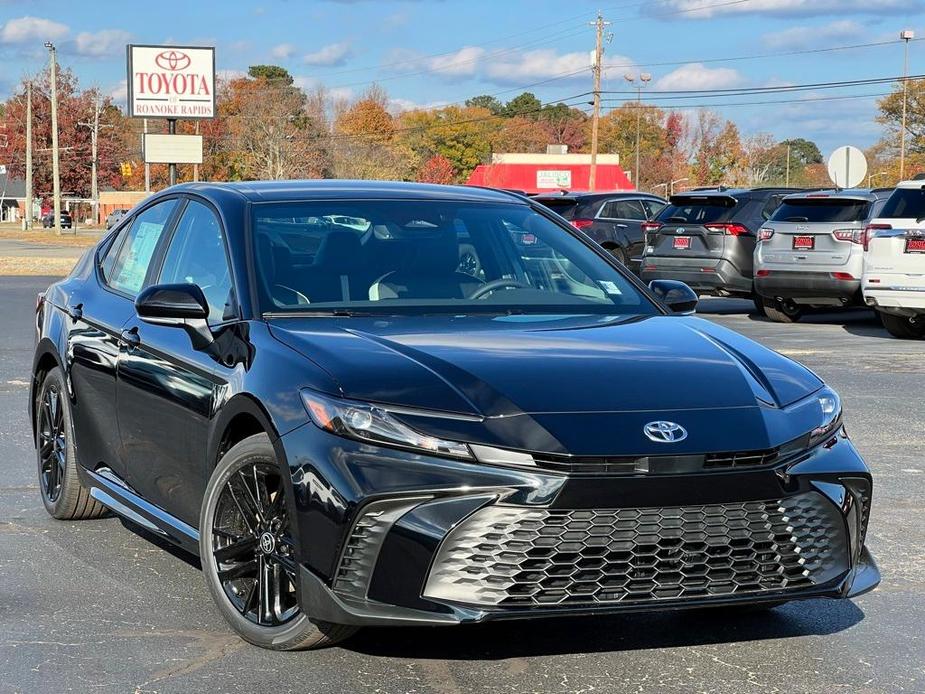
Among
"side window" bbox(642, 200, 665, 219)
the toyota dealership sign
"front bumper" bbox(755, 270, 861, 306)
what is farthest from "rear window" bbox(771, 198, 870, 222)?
the toyota dealership sign

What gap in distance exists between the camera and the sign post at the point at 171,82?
1999 inches

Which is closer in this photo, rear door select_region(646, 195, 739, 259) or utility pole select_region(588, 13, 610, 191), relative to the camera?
rear door select_region(646, 195, 739, 259)

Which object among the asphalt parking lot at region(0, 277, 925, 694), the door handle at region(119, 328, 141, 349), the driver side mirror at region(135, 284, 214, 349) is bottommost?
the asphalt parking lot at region(0, 277, 925, 694)

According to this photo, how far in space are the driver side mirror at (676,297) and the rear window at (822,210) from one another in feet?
42.7

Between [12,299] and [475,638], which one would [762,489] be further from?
[12,299]

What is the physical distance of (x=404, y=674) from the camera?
4543mm

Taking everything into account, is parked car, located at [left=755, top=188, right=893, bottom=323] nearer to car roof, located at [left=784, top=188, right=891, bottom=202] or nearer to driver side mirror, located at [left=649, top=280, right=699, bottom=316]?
car roof, located at [left=784, top=188, right=891, bottom=202]

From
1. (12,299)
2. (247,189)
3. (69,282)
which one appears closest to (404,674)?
(247,189)

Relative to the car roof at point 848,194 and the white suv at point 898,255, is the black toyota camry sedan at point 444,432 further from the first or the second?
the car roof at point 848,194

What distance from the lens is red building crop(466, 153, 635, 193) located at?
103 m

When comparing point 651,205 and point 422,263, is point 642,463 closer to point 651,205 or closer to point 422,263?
point 422,263

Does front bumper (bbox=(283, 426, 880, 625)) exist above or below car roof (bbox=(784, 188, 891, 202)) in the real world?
below

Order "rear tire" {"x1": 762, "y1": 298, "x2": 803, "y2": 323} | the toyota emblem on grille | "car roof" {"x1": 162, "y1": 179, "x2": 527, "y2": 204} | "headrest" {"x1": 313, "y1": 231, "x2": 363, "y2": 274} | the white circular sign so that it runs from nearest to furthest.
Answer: the toyota emblem on grille, "headrest" {"x1": 313, "y1": 231, "x2": 363, "y2": 274}, "car roof" {"x1": 162, "y1": 179, "x2": 527, "y2": 204}, "rear tire" {"x1": 762, "y1": 298, "x2": 803, "y2": 323}, the white circular sign

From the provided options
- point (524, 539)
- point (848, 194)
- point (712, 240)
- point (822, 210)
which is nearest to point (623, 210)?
point (712, 240)
